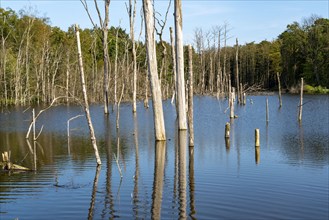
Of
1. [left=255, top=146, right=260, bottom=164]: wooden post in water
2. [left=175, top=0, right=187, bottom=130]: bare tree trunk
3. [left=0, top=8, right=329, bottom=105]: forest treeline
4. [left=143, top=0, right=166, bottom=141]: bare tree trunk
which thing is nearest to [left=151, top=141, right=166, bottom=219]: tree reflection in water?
[left=143, top=0, right=166, bottom=141]: bare tree trunk

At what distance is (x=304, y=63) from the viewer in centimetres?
7044

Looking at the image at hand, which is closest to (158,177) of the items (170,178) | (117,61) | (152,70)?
(170,178)

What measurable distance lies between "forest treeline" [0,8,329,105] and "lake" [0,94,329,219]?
12.6 meters

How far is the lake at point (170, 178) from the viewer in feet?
27.1

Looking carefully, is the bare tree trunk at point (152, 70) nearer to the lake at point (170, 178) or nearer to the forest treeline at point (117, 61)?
the lake at point (170, 178)

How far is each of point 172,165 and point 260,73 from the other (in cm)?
6827

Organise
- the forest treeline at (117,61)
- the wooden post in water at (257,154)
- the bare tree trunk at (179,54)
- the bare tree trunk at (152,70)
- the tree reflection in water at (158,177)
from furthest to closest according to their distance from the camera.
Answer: the forest treeline at (117,61), the bare tree trunk at (179,54), the bare tree trunk at (152,70), the wooden post in water at (257,154), the tree reflection in water at (158,177)

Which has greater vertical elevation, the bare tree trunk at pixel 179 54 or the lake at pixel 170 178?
the bare tree trunk at pixel 179 54

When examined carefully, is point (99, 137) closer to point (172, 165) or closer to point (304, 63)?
point (172, 165)

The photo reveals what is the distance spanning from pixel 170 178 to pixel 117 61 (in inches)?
1803

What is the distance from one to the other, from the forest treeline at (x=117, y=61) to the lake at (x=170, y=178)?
12.6 m

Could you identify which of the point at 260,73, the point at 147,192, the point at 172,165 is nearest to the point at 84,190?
the point at 147,192

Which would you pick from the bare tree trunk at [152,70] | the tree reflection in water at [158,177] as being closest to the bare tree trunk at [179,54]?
the bare tree trunk at [152,70]

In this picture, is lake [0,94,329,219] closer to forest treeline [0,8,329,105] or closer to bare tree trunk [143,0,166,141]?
bare tree trunk [143,0,166,141]
